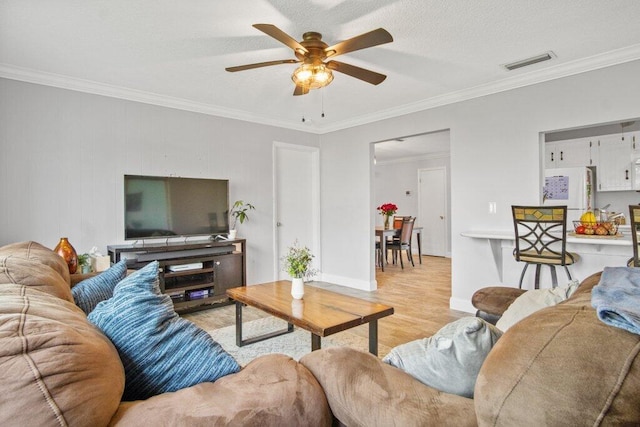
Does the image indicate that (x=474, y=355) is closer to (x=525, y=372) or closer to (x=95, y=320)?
(x=525, y=372)

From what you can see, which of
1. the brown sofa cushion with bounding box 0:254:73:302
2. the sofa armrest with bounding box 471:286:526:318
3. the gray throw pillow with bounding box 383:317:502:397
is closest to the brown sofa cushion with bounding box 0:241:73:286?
the brown sofa cushion with bounding box 0:254:73:302

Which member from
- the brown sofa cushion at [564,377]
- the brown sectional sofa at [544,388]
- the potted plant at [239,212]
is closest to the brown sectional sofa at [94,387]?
the brown sectional sofa at [544,388]

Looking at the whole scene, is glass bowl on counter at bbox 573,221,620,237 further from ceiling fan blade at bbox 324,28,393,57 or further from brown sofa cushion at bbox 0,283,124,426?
brown sofa cushion at bbox 0,283,124,426

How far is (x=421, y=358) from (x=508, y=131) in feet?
10.8

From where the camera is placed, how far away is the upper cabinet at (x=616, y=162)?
4.84 metres

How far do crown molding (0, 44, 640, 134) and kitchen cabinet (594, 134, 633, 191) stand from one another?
8.34 ft

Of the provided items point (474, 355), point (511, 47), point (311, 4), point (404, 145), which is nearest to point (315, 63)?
point (311, 4)

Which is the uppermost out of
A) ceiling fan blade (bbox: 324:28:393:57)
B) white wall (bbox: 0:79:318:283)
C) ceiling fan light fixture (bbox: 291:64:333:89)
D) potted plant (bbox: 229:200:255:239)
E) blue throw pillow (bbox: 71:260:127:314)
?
ceiling fan blade (bbox: 324:28:393:57)

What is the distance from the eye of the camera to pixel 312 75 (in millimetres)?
2580

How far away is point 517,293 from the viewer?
214 cm

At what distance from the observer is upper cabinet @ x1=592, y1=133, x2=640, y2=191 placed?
484cm

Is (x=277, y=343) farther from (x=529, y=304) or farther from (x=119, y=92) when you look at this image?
(x=119, y=92)

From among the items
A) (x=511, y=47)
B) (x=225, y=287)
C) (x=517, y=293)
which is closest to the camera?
(x=517, y=293)

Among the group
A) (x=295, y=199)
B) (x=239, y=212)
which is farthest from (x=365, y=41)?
(x=295, y=199)
